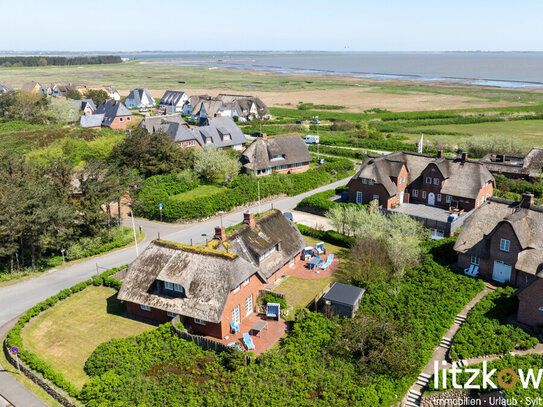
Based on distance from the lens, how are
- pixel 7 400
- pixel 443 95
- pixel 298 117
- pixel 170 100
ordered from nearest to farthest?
1. pixel 7 400
2. pixel 298 117
3. pixel 170 100
4. pixel 443 95

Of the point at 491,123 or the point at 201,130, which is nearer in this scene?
the point at 201,130

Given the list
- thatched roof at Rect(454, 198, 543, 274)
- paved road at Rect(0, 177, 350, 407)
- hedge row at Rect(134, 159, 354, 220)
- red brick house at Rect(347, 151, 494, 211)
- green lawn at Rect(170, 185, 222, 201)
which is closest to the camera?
paved road at Rect(0, 177, 350, 407)

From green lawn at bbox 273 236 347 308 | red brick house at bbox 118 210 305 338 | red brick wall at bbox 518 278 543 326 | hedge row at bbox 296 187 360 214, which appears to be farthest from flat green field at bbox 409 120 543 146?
red brick house at bbox 118 210 305 338

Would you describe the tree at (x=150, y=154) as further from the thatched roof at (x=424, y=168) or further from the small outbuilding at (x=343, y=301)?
the small outbuilding at (x=343, y=301)

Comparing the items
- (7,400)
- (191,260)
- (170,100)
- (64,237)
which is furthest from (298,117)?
(7,400)

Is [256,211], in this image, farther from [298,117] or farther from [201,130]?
[298,117]

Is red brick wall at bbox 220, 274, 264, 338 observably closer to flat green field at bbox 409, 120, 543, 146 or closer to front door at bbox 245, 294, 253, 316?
front door at bbox 245, 294, 253, 316

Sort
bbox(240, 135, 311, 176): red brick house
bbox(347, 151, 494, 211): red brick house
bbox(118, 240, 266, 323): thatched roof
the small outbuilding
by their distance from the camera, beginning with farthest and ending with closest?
bbox(240, 135, 311, 176): red brick house
bbox(347, 151, 494, 211): red brick house
the small outbuilding
bbox(118, 240, 266, 323): thatched roof
